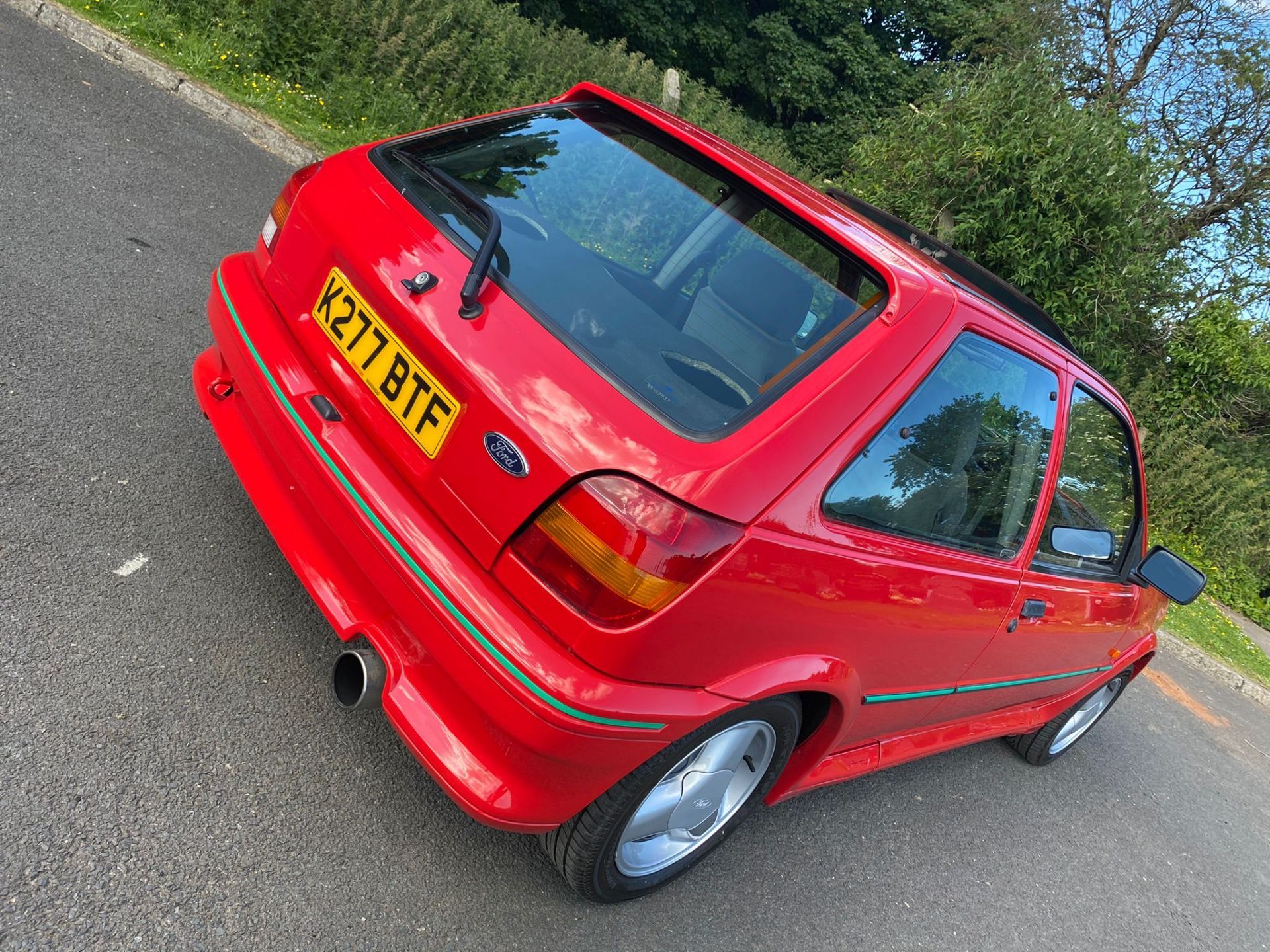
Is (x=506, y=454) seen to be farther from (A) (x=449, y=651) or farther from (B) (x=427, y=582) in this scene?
(A) (x=449, y=651)

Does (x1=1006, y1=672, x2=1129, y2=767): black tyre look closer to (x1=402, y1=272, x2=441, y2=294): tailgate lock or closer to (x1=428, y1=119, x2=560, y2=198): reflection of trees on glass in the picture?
(x1=428, y1=119, x2=560, y2=198): reflection of trees on glass

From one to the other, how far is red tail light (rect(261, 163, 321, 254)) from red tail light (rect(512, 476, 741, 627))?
141 cm

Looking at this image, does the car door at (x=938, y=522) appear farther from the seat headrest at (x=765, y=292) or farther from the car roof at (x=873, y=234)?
the seat headrest at (x=765, y=292)

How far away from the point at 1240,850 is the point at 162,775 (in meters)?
4.89

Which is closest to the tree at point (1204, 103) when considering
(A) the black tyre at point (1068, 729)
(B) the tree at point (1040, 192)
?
(B) the tree at point (1040, 192)

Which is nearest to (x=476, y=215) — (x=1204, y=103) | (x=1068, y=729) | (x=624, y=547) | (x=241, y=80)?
(x=624, y=547)

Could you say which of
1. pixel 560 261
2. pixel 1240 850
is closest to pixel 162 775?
pixel 560 261

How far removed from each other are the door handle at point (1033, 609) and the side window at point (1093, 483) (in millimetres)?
127

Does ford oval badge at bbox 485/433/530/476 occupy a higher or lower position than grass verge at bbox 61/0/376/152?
higher

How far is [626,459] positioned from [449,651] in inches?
22.7

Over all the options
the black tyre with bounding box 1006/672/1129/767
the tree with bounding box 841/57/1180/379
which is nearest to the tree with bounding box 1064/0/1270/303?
the tree with bounding box 841/57/1180/379

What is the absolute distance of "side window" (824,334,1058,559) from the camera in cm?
230

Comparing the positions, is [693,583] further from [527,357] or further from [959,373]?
[959,373]

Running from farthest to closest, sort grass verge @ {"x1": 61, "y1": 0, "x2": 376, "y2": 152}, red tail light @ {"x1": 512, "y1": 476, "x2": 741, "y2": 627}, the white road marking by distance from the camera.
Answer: grass verge @ {"x1": 61, "y1": 0, "x2": 376, "y2": 152}
the white road marking
red tail light @ {"x1": 512, "y1": 476, "x2": 741, "y2": 627}
